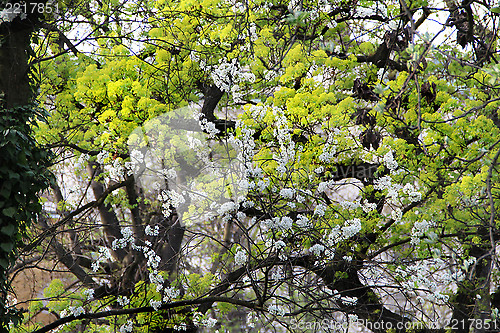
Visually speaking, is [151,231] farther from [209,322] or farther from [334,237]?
[334,237]

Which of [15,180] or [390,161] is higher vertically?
[390,161]

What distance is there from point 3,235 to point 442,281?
5.47m

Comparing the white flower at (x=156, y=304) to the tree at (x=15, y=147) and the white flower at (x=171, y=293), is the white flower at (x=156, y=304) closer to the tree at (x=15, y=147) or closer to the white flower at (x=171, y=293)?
the white flower at (x=171, y=293)

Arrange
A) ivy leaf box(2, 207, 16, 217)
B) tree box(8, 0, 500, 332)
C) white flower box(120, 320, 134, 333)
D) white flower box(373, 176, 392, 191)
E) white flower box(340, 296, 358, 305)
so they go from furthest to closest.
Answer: white flower box(373, 176, 392, 191) < white flower box(120, 320, 134, 333) < tree box(8, 0, 500, 332) < white flower box(340, 296, 358, 305) < ivy leaf box(2, 207, 16, 217)

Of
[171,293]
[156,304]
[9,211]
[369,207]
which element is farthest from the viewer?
[369,207]

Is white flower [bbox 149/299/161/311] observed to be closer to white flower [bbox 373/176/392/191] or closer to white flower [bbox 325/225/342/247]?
white flower [bbox 325/225/342/247]

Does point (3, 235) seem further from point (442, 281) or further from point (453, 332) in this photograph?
point (453, 332)

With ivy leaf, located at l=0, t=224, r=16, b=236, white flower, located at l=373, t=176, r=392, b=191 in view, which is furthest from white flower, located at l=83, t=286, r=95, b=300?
white flower, located at l=373, t=176, r=392, b=191

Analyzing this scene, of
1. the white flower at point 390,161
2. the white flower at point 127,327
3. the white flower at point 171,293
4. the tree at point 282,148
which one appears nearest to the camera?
the tree at point 282,148

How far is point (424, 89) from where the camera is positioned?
239 inches

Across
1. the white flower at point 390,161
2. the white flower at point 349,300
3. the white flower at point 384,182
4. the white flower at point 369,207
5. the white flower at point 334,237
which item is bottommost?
the white flower at point 349,300

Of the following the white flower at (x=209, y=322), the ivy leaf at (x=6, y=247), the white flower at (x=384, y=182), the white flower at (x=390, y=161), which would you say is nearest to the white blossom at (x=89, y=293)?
the white flower at (x=209, y=322)

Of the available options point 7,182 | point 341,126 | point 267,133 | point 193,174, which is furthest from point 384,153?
point 7,182

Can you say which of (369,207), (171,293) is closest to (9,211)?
(171,293)
